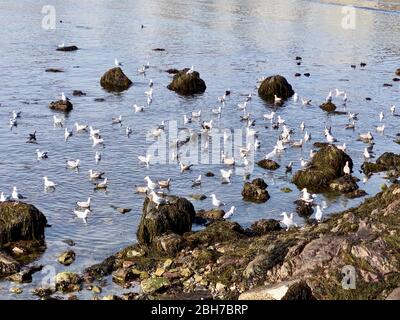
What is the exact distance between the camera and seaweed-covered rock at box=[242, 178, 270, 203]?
39.5 metres

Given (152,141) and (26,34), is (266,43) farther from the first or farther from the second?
(152,141)

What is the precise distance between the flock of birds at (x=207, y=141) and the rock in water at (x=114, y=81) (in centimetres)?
340

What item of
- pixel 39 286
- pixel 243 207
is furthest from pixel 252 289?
pixel 243 207

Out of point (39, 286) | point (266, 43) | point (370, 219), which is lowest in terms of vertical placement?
point (39, 286)

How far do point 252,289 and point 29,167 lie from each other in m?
23.6

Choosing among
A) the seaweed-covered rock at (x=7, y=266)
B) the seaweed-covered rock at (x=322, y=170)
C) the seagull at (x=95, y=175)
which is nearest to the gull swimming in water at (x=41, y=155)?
the seagull at (x=95, y=175)

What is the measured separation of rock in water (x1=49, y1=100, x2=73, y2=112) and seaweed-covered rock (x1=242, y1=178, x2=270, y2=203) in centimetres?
2293

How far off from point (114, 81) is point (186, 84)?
7.16 meters

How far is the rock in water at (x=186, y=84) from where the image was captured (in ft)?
221

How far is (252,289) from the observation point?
24.1m

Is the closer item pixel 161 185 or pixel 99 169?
pixel 161 185

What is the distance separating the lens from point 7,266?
2858 cm

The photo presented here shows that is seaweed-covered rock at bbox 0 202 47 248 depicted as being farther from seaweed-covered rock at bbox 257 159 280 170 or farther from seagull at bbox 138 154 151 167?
seaweed-covered rock at bbox 257 159 280 170

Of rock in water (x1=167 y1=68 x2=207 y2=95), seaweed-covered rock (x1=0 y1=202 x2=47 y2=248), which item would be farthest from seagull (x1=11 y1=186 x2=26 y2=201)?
rock in water (x1=167 y1=68 x2=207 y2=95)
